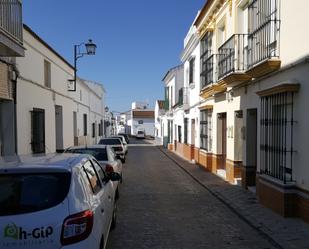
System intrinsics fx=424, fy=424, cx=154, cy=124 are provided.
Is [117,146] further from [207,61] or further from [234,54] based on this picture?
[234,54]

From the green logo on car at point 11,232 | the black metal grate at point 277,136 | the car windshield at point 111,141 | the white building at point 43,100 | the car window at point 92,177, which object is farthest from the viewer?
the car windshield at point 111,141

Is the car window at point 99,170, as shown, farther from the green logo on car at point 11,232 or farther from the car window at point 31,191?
the green logo on car at point 11,232

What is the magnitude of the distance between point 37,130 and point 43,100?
1.37 m

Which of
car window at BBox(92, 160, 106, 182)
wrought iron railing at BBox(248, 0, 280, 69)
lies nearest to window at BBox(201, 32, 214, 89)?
A: wrought iron railing at BBox(248, 0, 280, 69)

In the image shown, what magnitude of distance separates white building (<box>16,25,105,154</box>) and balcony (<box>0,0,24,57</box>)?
2.18 meters

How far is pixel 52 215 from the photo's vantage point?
3.91 m

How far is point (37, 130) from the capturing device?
49.3 feet

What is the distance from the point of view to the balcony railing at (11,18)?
9305mm

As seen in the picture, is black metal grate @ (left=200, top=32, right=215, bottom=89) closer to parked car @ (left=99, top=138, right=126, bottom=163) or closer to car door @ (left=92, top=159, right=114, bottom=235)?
parked car @ (left=99, top=138, right=126, bottom=163)

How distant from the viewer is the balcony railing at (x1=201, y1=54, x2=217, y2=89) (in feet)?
51.4

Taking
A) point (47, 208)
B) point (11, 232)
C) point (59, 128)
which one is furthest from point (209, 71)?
point (11, 232)

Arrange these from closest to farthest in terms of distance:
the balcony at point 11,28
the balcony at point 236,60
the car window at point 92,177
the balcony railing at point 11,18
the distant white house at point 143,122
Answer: the car window at point 92,177
the balcony at point 11,28
the balcony railing at point 11,18
the balcony at point 236,60
the distant white house at point 143,122

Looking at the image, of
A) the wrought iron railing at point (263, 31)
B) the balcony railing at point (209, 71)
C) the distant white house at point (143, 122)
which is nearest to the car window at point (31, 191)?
the wrought iron railing at point (263, 31)

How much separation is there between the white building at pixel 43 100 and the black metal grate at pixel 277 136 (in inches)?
276
